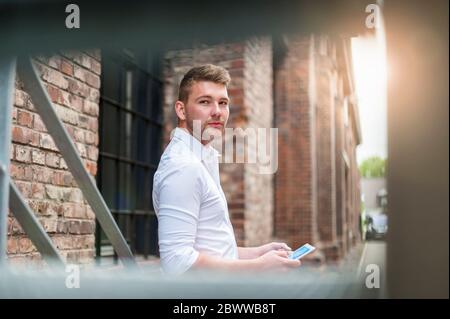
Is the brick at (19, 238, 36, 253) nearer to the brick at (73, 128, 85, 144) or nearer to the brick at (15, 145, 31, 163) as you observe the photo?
the brick at (15, 145, 31, 163)

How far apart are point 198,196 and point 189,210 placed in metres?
0.05

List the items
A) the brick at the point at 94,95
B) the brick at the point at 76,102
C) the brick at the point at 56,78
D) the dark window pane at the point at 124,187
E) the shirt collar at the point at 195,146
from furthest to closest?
the dark window pane at the point at 124,187, the brick at the point at 94,95, the brick at the point at 76,102, the brick at the point at 56,78, the shirt collar at the point at 195,146

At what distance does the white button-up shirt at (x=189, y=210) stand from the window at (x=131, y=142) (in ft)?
2.34

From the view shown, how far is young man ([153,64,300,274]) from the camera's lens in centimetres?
172

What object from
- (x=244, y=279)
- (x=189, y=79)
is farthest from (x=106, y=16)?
(x=244, y=279)

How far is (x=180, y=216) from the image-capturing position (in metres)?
1.71

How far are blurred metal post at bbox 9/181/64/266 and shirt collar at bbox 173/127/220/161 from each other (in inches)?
18.8

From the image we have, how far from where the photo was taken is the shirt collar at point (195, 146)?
1809 mm

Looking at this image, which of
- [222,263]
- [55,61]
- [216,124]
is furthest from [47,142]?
[222,263]

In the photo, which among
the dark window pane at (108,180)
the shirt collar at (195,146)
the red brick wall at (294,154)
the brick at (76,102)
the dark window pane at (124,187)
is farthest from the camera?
the red brick wall at (294,154)

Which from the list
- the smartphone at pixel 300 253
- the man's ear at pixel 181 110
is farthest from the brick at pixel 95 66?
the smartphone at pixel 300 253

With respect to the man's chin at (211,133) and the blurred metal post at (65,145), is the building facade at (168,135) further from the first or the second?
the man's chin at (211,133)

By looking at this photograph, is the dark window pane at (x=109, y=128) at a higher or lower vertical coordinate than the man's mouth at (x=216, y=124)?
higher

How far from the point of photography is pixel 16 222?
76.8 inches
